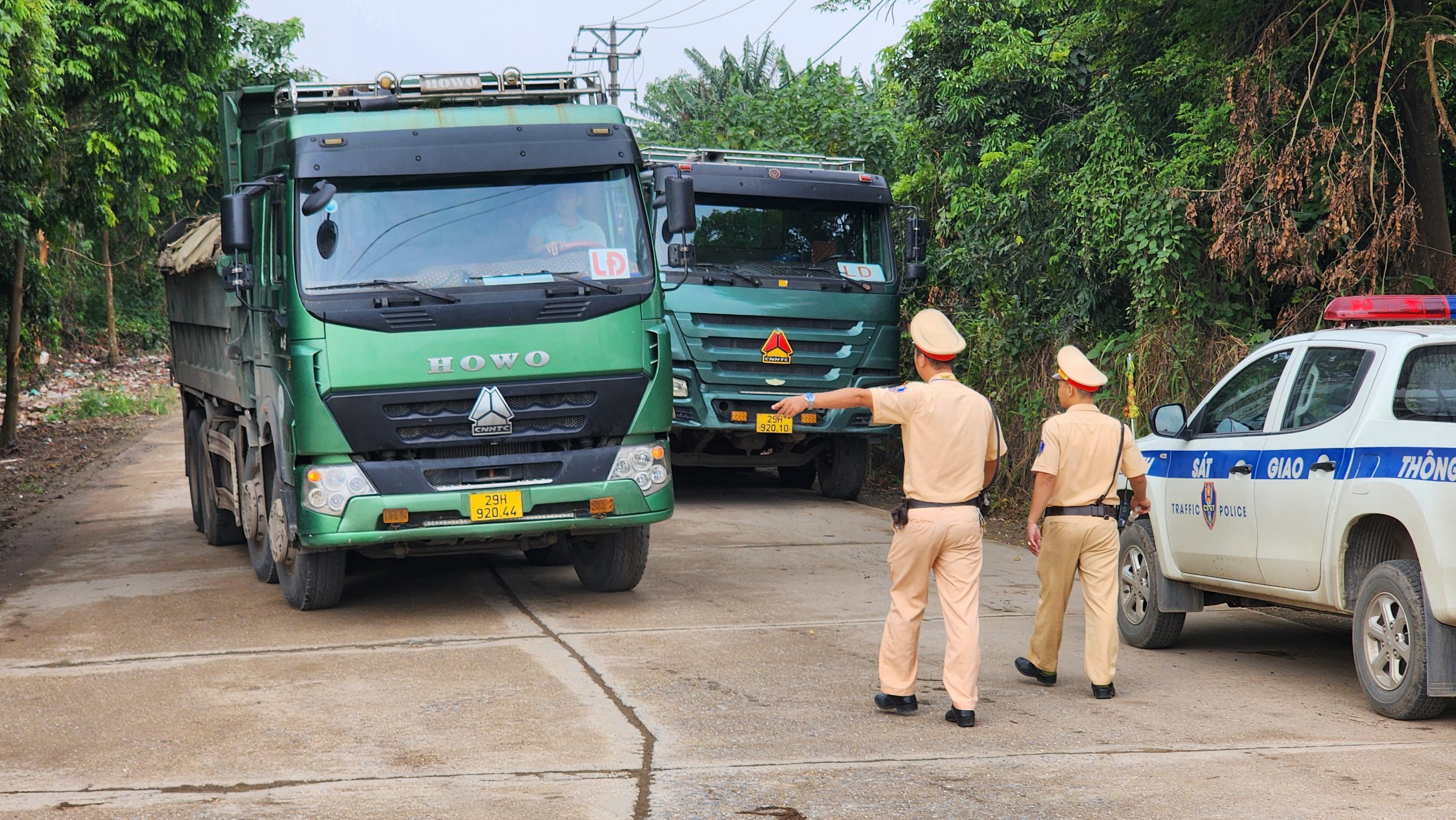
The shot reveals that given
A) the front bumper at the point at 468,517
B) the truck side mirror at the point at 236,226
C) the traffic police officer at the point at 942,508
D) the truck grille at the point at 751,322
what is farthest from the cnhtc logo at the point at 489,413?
the truck grille at the point at 751,322

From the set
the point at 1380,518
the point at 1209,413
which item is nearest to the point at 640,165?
the point at 1209,413

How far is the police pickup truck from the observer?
20.1 feet

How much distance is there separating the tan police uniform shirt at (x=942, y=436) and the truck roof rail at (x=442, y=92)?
4006mm

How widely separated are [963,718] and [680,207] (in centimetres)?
393

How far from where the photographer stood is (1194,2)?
36.5 feet

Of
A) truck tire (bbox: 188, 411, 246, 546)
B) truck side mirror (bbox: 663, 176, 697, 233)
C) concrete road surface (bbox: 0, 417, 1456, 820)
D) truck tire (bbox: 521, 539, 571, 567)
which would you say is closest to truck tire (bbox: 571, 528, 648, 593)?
concrete road surface (bbox: 0, 417, 1456, 820)

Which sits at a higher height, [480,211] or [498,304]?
[480,211]

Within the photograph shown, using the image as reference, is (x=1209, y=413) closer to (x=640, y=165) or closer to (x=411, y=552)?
(x=640, y=165)

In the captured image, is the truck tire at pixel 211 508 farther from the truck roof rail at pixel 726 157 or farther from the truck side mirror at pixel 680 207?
the truck side mirror at pixel 680 207

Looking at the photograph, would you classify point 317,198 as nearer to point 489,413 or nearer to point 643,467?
point 489,413

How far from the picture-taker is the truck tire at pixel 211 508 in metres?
12.2

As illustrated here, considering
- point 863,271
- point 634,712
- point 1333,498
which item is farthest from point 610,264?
point 863,271

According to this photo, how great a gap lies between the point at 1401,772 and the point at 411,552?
5.52 metres

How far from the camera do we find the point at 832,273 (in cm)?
1435
